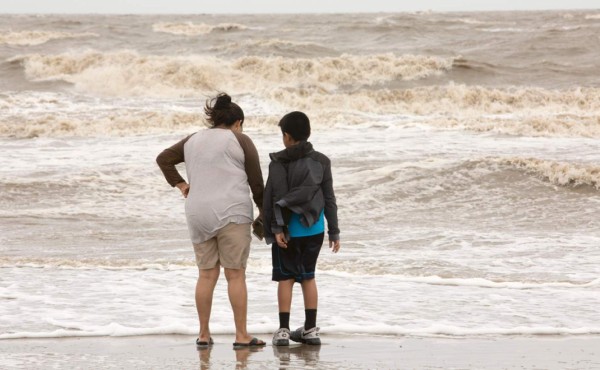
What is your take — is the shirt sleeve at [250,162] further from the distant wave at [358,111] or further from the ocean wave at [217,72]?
the ocean wave at [217,72]

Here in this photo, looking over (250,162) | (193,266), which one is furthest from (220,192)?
(193,266)

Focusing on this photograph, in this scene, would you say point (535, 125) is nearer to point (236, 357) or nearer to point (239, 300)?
point (239, 300)

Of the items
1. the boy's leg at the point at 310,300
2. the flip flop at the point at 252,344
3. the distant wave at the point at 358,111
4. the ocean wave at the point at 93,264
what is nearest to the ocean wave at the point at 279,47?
the distant wave at the point at 358,111

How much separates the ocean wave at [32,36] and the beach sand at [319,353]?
112 feet

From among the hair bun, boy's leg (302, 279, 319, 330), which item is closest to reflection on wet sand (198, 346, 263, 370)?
boy's leg (302, 279, 319, 330)

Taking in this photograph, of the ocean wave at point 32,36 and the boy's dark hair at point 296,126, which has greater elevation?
the boy's dark hair at point 296,126

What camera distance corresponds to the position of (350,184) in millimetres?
13836

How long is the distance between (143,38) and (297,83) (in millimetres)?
14813

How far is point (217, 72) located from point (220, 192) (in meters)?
24.5

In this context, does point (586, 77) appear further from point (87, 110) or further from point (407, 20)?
point (407, 20)

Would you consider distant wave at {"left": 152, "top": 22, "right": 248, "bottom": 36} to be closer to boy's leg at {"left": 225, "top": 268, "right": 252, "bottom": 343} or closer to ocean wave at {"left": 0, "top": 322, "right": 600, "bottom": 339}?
ocean wave at {"left": 0, "top": 322, "right": 600, "bottom": 339}

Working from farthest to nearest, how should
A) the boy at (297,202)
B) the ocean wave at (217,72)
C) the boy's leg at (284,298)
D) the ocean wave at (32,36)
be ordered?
the ocean wave at (32,36) < the ocean wave at (217,72) < the boy's leg at (284,298) < the boy at (297,202)

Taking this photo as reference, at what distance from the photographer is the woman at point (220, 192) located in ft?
17.4

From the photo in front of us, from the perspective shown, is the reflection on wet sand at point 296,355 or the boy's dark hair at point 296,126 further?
the boy's dark hair at point 296,126
